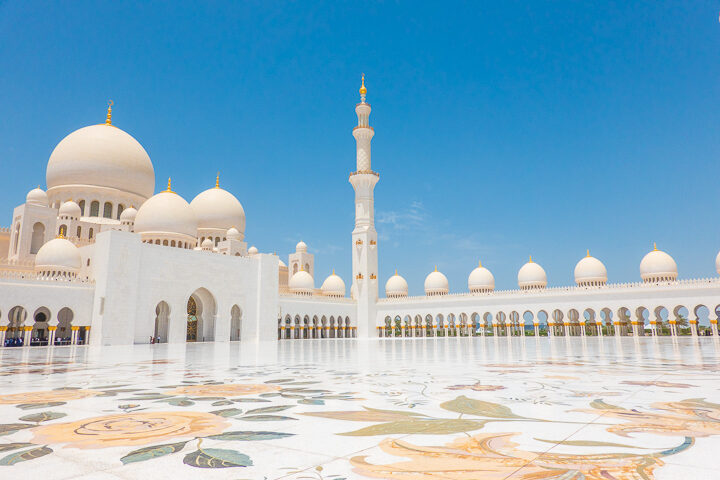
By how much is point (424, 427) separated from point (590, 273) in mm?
31732

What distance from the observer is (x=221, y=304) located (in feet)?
83.7

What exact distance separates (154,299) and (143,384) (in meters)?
18.6

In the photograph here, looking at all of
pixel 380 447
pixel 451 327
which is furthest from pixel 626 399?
pixel 451 327

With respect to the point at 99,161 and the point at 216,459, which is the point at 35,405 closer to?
the point at 216,459

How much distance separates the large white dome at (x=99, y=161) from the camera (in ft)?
89.3

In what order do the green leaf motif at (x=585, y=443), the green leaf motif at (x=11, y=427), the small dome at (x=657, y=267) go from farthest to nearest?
the small dome at (x=657, y=267), the green leaf motif at (x=11, y=427), the green leaf motif at (x=585, y=443)

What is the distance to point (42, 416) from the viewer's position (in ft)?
11.3

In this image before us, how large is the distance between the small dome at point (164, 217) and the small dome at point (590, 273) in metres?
23.7

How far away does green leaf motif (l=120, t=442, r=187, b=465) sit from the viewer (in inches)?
90.9

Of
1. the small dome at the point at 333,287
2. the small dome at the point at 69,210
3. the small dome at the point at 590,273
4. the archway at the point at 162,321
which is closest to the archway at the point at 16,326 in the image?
the small dome at the point at 69,210

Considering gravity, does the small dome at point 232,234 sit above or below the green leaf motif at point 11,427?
above

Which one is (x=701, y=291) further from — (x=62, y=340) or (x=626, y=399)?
(x=62, y=340)

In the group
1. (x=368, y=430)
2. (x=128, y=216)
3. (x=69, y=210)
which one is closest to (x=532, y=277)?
(x=128, y=216)

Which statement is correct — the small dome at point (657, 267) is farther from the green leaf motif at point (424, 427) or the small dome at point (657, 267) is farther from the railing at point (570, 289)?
the green leaf motif at point (424, 427)
